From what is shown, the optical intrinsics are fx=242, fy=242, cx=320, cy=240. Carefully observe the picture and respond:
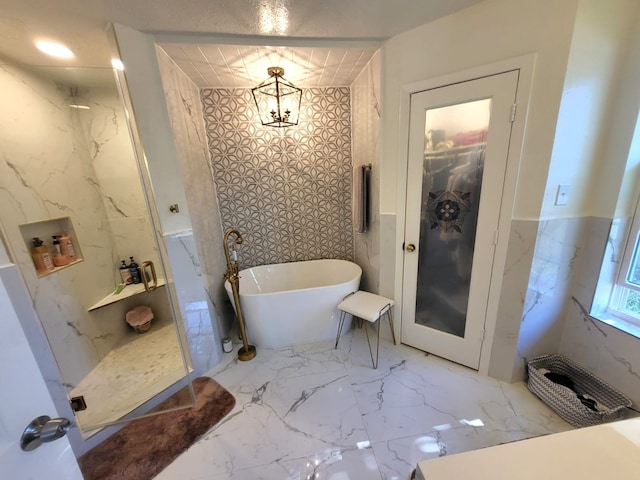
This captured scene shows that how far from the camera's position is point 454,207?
5.55 feet

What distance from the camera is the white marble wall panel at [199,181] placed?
1.75m

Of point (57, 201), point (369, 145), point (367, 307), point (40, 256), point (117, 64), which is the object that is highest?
point (117, 64)

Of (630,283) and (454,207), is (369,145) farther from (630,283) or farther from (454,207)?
(630,283)

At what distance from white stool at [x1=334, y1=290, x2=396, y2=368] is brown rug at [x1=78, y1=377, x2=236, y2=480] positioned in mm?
1064

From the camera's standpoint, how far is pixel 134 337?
2.24 meters

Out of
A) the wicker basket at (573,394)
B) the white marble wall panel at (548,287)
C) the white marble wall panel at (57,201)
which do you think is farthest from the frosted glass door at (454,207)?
the white marble wall panel at (57,201)

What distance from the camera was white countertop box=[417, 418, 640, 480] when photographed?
578 mm

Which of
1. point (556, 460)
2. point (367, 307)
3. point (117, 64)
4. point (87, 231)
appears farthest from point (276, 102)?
point (556, 460)

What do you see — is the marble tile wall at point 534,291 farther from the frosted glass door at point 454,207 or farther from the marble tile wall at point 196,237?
the marble tile wall at point 196,237

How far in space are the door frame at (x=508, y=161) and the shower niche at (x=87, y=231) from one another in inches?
69.7

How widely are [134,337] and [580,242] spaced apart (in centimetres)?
355

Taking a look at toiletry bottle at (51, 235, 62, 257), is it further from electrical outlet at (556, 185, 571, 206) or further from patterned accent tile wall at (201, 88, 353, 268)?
electrical outlet at (556, 185, 571, 206)

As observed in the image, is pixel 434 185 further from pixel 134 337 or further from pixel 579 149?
pixel 134 337

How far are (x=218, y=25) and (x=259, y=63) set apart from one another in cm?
47
